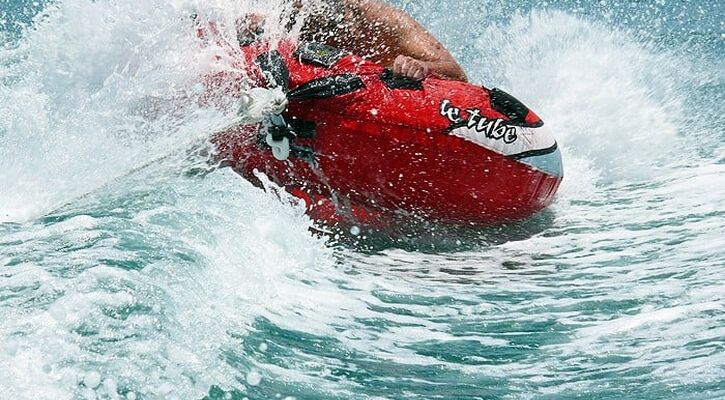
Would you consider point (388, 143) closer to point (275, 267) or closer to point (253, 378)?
point (275, 267)

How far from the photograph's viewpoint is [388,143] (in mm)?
4441

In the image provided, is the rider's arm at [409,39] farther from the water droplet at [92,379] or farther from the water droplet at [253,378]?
the water droplet at [92,379]

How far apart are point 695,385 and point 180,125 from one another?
9.42 ft

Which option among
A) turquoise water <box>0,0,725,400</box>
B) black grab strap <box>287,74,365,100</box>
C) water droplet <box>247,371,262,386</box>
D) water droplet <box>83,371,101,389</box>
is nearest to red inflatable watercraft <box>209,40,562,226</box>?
black grab strap <box>287,74,365,100</box>

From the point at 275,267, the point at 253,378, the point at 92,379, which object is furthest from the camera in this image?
the point at 275,267

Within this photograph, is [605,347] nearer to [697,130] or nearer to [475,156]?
[475,156]

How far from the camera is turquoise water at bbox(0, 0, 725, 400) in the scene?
2568mm

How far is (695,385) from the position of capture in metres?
2.49

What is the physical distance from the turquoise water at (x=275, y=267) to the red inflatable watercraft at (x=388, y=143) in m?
0.18

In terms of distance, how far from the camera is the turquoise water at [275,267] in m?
2.57

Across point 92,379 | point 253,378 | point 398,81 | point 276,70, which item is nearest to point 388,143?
point 398,81

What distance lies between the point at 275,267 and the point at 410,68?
4.91 ft

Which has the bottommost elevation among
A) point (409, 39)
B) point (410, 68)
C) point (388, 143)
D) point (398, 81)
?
point (388, 143)

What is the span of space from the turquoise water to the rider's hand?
0.84 meters
